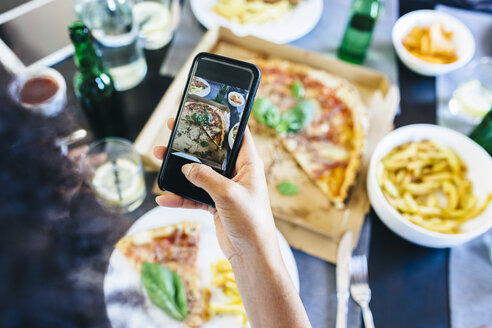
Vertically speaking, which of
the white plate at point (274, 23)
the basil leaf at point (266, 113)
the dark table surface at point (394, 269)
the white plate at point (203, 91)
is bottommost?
the dark table surface at point (394, 269)

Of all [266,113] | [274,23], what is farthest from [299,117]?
[274,23]

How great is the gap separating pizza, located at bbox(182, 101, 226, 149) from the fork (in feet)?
2.60

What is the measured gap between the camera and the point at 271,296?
119 cm

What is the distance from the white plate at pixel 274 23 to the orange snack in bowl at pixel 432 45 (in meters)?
0.63

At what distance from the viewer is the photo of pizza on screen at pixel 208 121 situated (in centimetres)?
127

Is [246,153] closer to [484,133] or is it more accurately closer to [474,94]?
[484,133]

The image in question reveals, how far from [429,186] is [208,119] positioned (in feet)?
3.71

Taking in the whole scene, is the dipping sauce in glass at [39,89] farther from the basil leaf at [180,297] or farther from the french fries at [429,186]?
the french fries at [429,186]

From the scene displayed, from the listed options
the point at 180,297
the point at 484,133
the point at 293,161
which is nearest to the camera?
the point at 180,297

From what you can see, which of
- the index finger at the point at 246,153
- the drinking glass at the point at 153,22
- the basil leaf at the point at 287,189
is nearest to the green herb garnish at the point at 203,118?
the index finger at the point at 246,153

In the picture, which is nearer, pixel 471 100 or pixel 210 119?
pixel 210 119

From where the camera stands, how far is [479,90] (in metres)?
2.14

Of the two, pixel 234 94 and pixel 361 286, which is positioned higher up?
pixel 234 94

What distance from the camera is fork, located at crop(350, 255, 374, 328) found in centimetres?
146
